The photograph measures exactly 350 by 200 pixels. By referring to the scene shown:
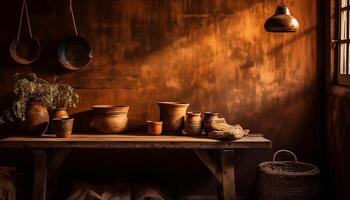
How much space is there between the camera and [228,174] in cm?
445

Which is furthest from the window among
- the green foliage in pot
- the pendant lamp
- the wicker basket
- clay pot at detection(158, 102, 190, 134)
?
the green foliage in pot

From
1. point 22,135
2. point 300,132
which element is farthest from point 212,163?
point 22,135

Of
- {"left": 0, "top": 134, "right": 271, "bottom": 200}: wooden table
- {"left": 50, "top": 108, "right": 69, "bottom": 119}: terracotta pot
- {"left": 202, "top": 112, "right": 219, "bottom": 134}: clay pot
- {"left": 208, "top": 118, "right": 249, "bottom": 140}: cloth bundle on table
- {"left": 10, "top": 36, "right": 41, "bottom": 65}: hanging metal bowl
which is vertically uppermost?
{"left": 10, "top": 36, "right": 41, "bottom": 65}: hanging metal bowl

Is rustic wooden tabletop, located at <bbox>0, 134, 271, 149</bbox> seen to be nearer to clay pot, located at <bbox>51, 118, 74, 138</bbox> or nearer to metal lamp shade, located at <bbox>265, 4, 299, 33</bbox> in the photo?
clay pot, located at <bbox>51, 118, 74, 138</bbox>

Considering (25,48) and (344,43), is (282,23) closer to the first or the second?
(344,43)

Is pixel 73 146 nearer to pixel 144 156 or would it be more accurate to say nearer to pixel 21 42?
pixel 144 156

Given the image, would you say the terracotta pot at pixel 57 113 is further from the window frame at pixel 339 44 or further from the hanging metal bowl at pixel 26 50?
the window frame at pixel 339 44

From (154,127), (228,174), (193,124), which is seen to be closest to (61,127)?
(154,127)

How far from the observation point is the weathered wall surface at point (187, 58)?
5008 millimetres

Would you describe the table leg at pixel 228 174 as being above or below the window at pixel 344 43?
below

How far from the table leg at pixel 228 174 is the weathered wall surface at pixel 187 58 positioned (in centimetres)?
78

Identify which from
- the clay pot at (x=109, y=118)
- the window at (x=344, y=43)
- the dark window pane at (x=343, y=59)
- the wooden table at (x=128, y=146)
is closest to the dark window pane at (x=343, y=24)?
the window at (x=344, y=43)

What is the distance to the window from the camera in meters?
4.63

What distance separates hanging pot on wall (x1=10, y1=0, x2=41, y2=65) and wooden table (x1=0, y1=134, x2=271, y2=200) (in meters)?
0.92
